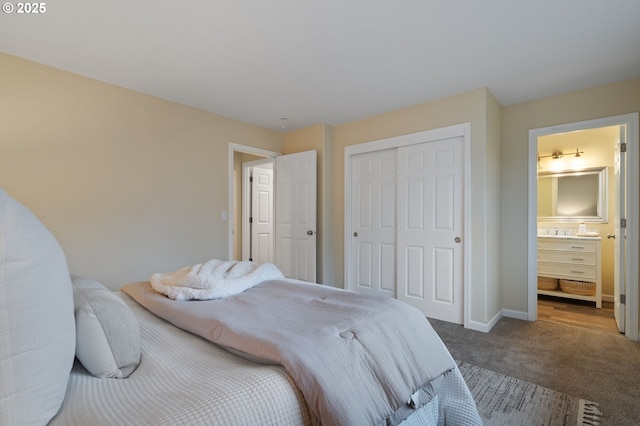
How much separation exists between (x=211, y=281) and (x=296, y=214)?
8.89 ft

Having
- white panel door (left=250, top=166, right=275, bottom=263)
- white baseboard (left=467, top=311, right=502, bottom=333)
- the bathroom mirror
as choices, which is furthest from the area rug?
white panel door (left=250, top=166, right=275, bottom=263)

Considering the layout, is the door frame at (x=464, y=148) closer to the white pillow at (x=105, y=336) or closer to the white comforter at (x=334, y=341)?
the white comforter at (x=334, y=341)

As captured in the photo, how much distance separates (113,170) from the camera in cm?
290

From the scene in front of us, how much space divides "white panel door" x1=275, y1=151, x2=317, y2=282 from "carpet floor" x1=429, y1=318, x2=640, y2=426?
184cm

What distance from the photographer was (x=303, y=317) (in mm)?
1272

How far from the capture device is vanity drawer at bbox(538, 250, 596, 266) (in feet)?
12.6

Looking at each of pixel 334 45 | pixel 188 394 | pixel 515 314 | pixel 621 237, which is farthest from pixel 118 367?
pixel 621 237

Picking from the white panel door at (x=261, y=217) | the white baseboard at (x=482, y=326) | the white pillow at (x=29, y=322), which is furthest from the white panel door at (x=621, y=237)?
the white panel door at (x=261, y=217)

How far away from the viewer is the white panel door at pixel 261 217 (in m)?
5.43

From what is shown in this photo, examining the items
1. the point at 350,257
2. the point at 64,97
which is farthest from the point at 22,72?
the point at 350,257

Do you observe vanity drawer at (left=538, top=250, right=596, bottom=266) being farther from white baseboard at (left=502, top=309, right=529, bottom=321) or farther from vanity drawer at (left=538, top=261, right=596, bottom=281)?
white baseboard at (left=502, top=309, right=529, bottom=321)

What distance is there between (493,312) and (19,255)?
3.73 meters

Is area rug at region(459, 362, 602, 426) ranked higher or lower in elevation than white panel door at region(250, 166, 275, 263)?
lower

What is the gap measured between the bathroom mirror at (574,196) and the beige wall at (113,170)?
15.6 ft
